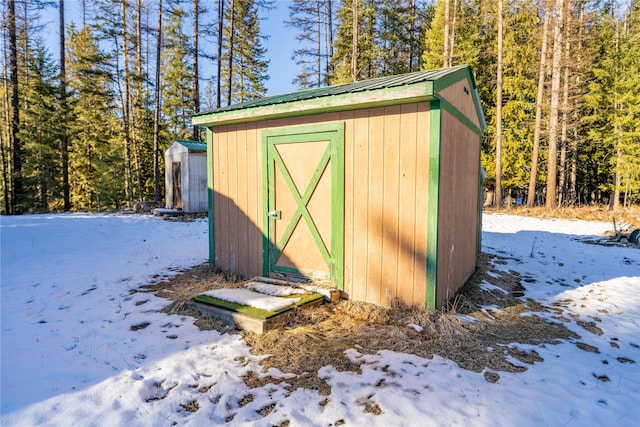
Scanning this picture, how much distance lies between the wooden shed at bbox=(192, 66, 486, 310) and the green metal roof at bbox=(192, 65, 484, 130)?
0.01 meters

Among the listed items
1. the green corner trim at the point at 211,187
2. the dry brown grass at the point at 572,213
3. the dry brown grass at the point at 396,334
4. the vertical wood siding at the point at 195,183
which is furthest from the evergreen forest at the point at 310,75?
the dry brown grass at the point at 396,334

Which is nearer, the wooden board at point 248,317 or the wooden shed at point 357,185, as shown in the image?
the wooden board at point 248,317

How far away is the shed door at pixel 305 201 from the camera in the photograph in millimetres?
4270

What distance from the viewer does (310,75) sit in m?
19.8

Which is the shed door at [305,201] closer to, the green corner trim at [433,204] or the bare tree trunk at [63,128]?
the green corner trim at [433,204]

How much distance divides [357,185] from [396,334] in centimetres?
176

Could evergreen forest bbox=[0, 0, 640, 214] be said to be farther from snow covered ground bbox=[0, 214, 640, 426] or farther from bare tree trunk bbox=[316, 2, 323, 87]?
snow covered ground bbox=[0, 214, 640, 426]

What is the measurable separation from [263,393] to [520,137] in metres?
18.6

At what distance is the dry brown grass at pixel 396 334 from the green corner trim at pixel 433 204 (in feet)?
0.97

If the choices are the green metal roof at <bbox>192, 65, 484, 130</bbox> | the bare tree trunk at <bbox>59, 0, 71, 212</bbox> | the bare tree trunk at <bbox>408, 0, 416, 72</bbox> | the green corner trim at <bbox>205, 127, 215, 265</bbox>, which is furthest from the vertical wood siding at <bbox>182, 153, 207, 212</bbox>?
the bare tree trunk at <bbox>408, 0, 416, 72</bbox>

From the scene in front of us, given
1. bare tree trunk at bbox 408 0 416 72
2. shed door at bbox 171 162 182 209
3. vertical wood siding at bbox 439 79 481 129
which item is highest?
bare tree trunk at bbox 408 0 416 72

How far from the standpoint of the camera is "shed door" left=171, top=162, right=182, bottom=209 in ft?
42.9

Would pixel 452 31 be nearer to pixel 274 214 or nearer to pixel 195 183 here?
pixel 195 183

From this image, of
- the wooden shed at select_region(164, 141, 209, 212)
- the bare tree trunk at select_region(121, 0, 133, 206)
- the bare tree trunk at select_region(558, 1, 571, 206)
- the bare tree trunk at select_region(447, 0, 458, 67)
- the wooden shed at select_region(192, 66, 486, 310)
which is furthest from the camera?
the bare tree trunk at select_region(121, 0, 133, 206)
